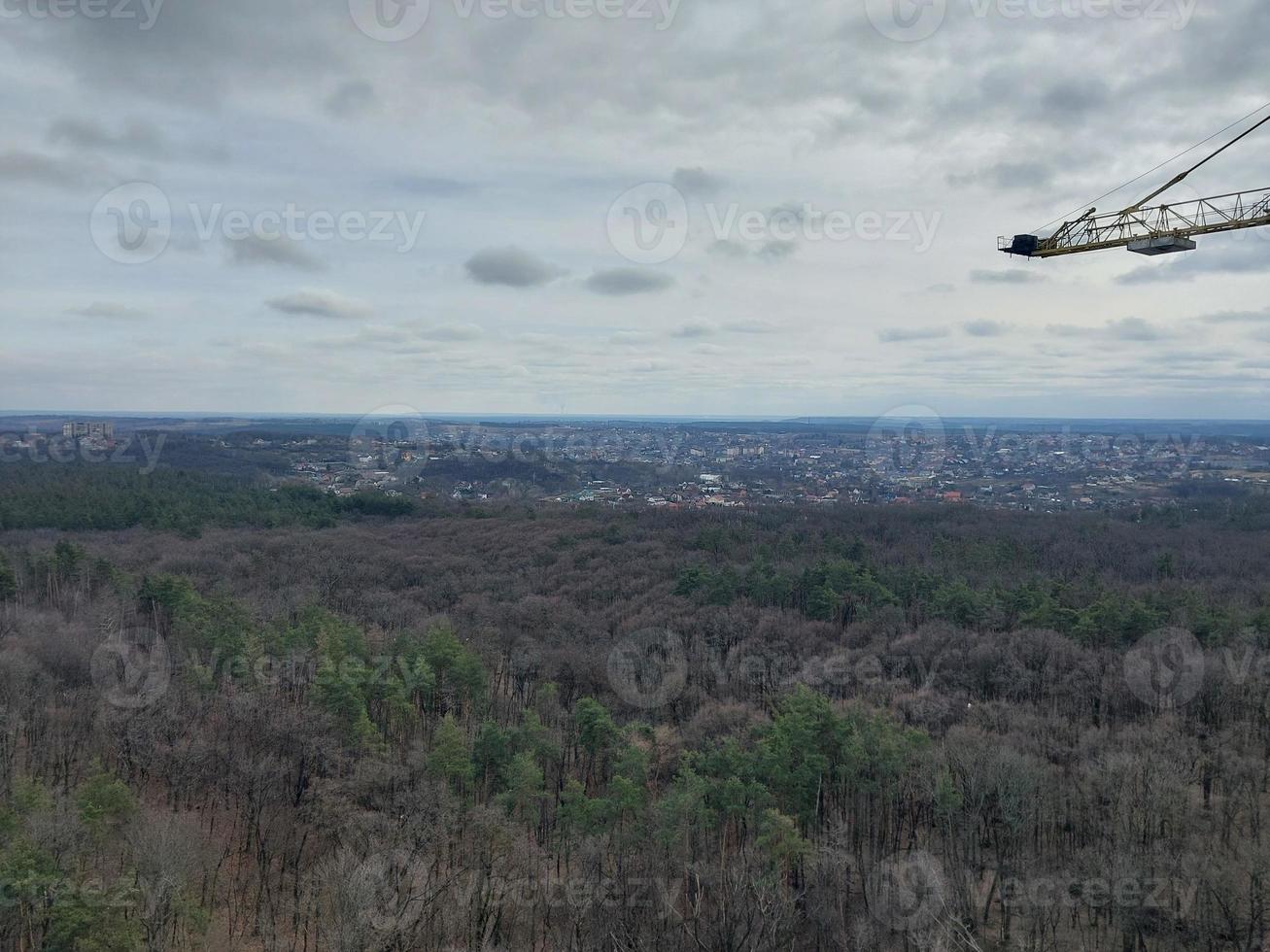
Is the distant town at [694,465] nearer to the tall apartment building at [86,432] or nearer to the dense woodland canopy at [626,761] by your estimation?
the tall apartment building at [86,432]

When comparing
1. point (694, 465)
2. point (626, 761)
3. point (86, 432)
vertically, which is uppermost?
point (86, 432)

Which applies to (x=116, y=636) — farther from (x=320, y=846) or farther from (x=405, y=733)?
(x=320, y=846)

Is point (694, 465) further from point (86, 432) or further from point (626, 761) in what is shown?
point (626, 761)

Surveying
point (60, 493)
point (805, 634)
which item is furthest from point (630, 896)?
point (60, 493)

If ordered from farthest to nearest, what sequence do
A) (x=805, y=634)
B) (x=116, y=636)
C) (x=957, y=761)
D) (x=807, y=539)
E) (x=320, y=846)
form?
(x=807, y=539) → (x=805, y=634) → (x=116, y=636) → (x=957, y=761) → (x=320, y=846)

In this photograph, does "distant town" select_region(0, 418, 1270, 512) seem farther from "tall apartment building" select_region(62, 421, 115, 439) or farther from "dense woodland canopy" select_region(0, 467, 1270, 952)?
"dense woodland canopy" select_region(0, 467, 1270, 952)

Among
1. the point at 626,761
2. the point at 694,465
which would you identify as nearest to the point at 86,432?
the point at 694,465
